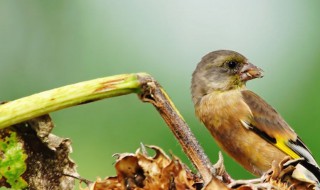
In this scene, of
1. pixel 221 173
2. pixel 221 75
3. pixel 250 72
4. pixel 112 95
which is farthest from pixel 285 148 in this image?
pixel 112 95

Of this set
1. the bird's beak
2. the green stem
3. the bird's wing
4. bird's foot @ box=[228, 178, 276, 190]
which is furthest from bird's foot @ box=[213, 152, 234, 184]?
the bird's beak

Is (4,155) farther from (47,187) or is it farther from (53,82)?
(53,82)

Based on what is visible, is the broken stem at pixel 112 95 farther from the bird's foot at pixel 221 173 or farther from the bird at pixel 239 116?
the bird at pixel 239 116

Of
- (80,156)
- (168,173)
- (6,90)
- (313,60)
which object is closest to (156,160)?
(168,173)

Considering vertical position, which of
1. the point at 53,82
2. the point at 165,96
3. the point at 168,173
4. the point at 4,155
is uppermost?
the point at 53,82

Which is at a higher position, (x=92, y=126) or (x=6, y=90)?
(x=6, y=90)

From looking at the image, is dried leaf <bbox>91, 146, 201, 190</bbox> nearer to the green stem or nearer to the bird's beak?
the green stem

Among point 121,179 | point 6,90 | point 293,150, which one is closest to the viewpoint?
point 121,179
